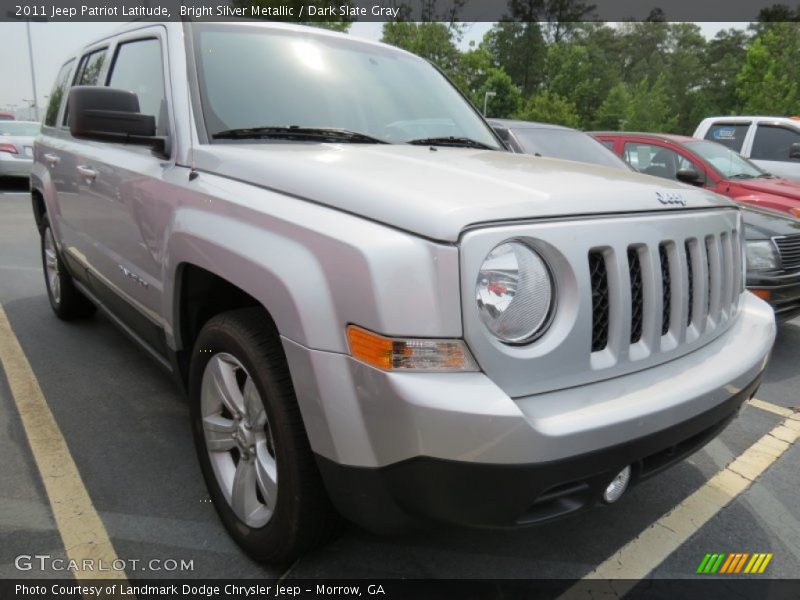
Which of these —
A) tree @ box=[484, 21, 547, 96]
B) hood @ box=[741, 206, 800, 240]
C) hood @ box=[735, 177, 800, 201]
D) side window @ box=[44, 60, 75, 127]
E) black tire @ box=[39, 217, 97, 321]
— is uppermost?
tree @ box=[484, 21, 547, 96]

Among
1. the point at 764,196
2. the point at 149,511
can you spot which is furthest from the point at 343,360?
the point at 764,196

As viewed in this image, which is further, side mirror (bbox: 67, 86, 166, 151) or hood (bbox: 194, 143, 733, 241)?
side mirror (bbox: 67, 86, 166, 151)

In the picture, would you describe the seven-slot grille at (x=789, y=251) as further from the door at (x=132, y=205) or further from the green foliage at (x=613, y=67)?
the green foliage at (x=613, y=67)

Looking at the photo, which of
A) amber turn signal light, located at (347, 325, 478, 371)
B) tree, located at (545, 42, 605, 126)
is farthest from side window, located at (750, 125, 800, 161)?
tree, located at (545, 42, 605, 126)

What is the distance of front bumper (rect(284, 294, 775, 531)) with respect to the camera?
1.45 meters

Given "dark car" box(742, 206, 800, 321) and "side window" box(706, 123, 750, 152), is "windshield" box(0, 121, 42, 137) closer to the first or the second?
"side window" box(706, 123, 750, 152)

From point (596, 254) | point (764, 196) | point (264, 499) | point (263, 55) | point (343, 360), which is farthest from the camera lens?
point (764, 196)

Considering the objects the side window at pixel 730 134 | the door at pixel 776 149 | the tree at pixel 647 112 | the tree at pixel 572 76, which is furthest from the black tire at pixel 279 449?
the tree at pixel 572 76

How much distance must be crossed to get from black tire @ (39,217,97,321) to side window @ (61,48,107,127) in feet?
3.14

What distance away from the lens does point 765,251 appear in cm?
419

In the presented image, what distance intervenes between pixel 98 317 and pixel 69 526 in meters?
2.88

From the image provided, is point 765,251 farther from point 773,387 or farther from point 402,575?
point 402,575

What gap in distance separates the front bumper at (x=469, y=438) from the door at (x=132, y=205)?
118 cm

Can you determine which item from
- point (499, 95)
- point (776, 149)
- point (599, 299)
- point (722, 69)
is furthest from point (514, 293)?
point (722, 69)
